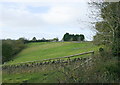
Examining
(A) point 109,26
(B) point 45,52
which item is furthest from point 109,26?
(B) point 45,52

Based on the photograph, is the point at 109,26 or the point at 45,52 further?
the point at 45,52

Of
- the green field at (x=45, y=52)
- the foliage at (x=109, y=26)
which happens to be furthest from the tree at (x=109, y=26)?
the green field at (x=45, y=52)

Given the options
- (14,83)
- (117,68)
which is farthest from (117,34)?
(14,83)

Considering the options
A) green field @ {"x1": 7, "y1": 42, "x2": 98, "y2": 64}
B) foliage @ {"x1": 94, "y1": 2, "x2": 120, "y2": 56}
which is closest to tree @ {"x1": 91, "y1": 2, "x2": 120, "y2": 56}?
foliage @ {"x1": 94, "y1": 2, "x2": 120, "y2": 56}

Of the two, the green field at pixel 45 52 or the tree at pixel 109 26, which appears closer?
the tree at pixel 109 26

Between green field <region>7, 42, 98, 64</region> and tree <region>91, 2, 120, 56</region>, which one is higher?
tree <region>91, 2, 120, 56</region>

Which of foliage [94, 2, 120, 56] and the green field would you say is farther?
the green field

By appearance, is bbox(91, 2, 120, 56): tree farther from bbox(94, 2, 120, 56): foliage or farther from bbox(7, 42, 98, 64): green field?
bbox(7, 42, 98, 64): green field

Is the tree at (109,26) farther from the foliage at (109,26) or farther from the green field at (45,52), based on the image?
the green field at (45,52)

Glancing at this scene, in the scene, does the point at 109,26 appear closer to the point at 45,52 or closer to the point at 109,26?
the point at 109,26

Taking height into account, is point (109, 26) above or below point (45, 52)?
above

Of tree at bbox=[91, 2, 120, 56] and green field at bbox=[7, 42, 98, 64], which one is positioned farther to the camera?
green field at bbox=[7, 42, 98, 64]

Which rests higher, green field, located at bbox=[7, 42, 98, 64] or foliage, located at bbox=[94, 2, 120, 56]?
foliage, located at bbox=[94, 2, 120, 56]

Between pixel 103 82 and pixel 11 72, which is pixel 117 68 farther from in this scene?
pixel 11 72
